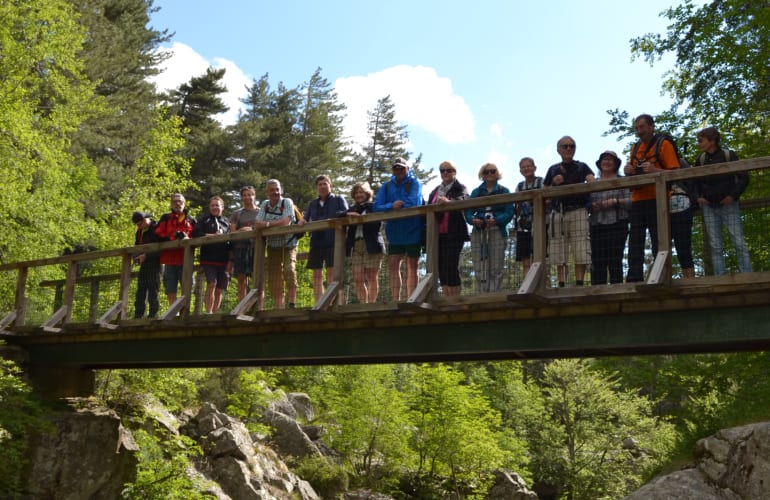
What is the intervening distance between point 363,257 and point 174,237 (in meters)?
3.78

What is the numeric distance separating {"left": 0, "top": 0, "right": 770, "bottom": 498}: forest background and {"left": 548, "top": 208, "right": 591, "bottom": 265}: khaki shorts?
5.98 m

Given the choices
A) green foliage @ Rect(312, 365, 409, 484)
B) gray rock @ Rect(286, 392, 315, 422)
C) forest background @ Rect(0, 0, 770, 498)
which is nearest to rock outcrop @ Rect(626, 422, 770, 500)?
forest background @ Rect(0, 0, 770, 498)

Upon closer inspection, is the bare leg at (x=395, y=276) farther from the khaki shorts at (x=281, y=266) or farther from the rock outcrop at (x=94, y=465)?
the rock outcrop at (x=94, y=465)

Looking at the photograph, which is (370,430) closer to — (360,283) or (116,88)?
(360,283)

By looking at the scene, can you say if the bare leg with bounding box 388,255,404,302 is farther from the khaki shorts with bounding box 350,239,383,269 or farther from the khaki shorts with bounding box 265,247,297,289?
the khaki shorts with bounding box 265,247,297,289

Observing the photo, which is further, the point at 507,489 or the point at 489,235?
the point at 507,489

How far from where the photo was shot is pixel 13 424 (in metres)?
12.9

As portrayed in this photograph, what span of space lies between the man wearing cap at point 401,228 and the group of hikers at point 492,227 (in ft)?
0.04

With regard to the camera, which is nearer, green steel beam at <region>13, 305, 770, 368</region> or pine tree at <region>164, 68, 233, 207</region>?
green steel beam at <region>13, 305, 770, 368</region>

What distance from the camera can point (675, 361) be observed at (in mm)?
17781

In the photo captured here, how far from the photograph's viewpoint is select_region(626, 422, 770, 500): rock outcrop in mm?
10586

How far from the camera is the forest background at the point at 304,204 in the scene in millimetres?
17172

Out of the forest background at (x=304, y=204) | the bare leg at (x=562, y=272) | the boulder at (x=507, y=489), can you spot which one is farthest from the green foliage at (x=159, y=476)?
the boulder at (x=507, y=489)

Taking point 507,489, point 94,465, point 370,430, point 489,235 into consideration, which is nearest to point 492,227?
point 489,235
